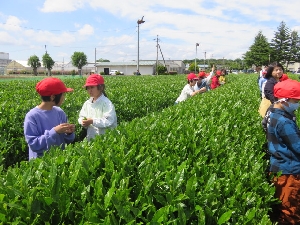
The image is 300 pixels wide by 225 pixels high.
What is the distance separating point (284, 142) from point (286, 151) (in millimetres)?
99

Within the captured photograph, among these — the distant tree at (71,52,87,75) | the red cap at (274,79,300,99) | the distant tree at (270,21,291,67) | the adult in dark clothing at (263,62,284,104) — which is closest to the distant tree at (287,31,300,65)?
the distant tree at (270,21,291,67)

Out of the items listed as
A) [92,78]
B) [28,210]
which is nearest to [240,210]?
[28,210]

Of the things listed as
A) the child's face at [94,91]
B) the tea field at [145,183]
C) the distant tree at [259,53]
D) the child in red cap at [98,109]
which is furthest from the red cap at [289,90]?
the distant tree at [259,53]

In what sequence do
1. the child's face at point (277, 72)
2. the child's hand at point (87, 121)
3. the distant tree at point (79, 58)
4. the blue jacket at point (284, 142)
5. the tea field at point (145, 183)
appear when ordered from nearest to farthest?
1. the tea field at point (145, 183)
2. the blue jacket at point (284, 142)
3. the child's hand at point (87, 121)
4. the child's face at point (277, 72)
5. the distant tree at point (79, 58)

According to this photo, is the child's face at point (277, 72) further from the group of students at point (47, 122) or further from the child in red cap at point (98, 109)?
the group of students at point (47, 122)

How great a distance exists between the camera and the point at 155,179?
7.29 ft

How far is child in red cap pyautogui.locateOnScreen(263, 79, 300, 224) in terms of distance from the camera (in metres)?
3.47

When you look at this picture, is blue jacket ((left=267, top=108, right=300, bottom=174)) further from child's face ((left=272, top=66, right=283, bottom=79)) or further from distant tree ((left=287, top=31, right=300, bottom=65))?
distant tree ((left=287, top=31, right=300, bottom=65))

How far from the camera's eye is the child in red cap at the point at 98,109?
4.49 meters

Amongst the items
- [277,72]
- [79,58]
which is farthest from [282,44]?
[277,72]

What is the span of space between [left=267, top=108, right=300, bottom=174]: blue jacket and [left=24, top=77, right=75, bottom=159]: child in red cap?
7.47 feet

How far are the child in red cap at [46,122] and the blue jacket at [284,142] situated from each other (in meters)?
2.28

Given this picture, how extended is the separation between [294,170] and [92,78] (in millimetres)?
2793

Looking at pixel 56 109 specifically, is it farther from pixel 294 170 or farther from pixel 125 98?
pixel 125 98
